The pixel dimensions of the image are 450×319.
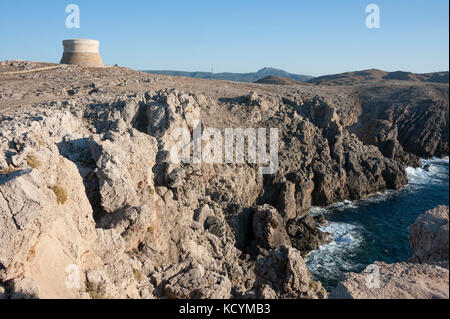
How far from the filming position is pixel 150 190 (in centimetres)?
1516

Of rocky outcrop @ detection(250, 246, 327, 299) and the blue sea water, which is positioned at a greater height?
rocky outcrop @ detection(250, 246, 327, 299)

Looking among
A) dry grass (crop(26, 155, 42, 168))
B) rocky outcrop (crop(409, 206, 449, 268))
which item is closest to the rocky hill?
dry grass (crop(26, 155, 42, 168))

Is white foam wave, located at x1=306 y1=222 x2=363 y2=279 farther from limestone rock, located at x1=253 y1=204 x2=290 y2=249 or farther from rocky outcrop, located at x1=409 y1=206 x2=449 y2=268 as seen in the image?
rocky outcrop, located at x1=409 y1=206 x2=449 y2=268

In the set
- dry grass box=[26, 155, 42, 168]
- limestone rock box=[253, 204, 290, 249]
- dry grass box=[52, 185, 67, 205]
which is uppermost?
dry grass box=[26, 155, 42, 168]

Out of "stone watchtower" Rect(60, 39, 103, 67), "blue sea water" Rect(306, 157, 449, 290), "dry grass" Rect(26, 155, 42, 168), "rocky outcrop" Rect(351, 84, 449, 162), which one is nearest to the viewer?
"dry grass" Rect(26, 155, 42, 168)

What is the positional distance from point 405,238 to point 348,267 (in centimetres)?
913

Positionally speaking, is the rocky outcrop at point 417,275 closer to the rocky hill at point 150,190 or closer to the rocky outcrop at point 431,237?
the rocky outcrop at point 431,237

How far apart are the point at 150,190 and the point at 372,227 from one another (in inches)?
1091

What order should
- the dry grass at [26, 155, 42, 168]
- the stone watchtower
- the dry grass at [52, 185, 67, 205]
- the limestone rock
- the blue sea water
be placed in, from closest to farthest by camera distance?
the dry grass at [52, 185, 67, 205] < the dry grass at [26, 155, 42, 168] < the limestone rock < the blue sea water < the stone watchtower

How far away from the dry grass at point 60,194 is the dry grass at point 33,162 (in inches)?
38.1

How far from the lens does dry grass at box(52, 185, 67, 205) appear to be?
930 centimetres

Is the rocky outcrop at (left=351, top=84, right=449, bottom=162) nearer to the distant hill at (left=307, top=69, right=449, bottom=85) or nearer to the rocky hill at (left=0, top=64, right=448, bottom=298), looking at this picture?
the rocky hill at (left=0, top=64, right=448, bottom=298)

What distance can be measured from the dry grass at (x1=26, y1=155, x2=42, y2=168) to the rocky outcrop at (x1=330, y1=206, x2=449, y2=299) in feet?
32.1

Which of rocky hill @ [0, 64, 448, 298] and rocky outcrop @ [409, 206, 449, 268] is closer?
rocky hill @ [0, 64, 448, 298]
